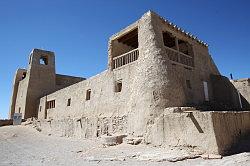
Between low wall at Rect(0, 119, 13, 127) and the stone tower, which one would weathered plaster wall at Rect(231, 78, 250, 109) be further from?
low wall at Rect(0, 119, 13, 127)

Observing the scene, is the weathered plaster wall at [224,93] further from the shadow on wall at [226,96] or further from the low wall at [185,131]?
Result: the low wall at [185,131]

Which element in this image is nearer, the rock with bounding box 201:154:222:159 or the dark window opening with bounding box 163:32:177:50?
the rock with bounding box 201:154:222:159

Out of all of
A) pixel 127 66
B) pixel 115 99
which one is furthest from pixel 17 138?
pixel 127 66

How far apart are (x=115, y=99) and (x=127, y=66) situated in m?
2.05

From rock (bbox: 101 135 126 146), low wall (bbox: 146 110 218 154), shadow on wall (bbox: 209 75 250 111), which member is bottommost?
rock (bbox: 101 135 126 146)

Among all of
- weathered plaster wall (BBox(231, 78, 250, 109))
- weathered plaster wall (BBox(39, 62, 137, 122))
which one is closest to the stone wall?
weathered plaster wall (BBox(39, 62, 137, 122))

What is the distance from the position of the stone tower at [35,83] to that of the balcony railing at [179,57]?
61.6ft

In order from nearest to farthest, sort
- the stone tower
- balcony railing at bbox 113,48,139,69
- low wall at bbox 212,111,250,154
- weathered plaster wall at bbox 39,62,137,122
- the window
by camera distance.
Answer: low wall at bbox 212,111,250,154, weathered plaster wall at bbox 39,62,137,122, balcony railing at bbox 113,48,139,69, the window, the stone tower

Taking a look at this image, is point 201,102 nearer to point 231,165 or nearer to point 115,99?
point 115,99

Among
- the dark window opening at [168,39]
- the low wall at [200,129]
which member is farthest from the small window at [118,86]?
the dark window opening at [168,39]

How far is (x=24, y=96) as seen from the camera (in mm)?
26531

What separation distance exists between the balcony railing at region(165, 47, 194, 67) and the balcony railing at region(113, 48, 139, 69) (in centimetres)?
182

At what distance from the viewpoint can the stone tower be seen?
26.1 meters

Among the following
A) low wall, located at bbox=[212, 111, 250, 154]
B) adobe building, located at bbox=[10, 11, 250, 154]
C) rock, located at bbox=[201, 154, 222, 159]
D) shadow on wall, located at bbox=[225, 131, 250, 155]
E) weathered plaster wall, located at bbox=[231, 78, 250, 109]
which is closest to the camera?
rock, located at bbox=[201, 154, 222, 159]
